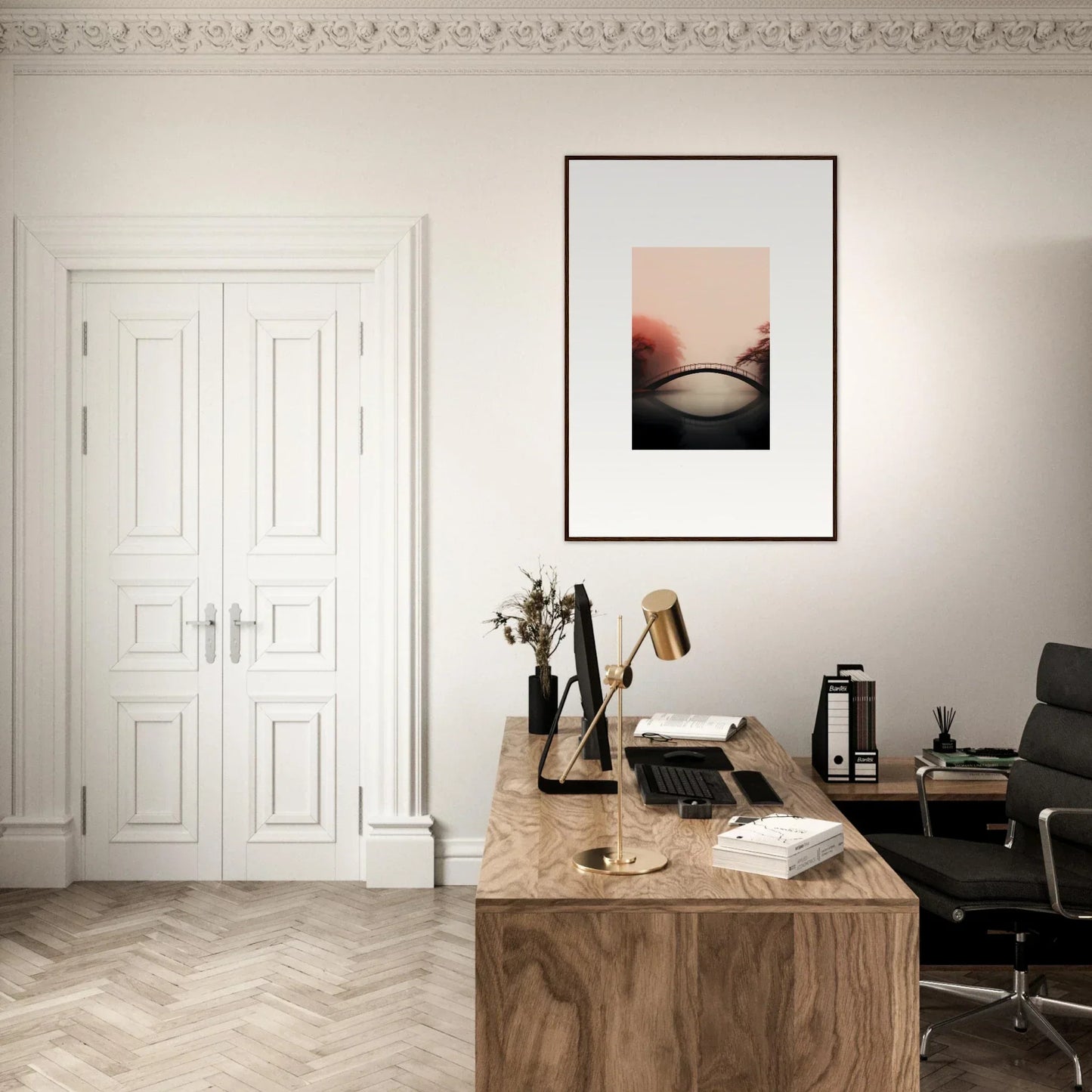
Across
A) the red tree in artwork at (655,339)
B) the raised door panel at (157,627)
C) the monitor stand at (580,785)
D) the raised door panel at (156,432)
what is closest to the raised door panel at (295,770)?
the raised door panel at (157,627)

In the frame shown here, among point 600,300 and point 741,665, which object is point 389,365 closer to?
point 600,300

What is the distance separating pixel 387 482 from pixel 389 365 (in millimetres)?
460

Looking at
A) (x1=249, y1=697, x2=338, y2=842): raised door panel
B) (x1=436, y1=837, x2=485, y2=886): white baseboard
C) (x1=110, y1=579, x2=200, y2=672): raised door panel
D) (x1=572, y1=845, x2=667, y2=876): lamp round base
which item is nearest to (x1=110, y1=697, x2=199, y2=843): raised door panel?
(x1=110, y1=579, x2=200, y2=672): raised door panel

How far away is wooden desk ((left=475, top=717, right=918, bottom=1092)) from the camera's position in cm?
187

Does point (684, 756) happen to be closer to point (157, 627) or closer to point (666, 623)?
point (666, 623)

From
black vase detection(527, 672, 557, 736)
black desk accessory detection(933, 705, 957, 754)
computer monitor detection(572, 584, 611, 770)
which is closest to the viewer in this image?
computer monitor detection(572, 584, 611, 770)

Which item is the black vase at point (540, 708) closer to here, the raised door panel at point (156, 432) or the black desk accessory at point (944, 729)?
the black desk accessory at point (944, 729)

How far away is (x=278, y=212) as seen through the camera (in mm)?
4016

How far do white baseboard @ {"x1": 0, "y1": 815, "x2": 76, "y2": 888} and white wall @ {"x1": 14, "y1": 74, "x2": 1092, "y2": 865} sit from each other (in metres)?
1.52

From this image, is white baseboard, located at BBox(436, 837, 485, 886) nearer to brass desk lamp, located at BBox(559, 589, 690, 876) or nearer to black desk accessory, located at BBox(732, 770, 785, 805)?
black desk accessory, located at BBox(732, 770, 785, 805)

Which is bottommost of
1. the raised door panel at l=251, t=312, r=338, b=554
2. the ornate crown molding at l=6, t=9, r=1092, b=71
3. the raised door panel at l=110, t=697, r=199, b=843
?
the raised door panel at l=110, t=697, r=199, b=843

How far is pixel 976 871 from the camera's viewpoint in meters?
2.76

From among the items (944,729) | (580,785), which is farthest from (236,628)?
(944,729)

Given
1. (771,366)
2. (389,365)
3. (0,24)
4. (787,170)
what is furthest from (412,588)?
(0,24)
